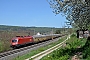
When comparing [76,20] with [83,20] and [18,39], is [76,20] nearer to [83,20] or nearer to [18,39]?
[83,20]

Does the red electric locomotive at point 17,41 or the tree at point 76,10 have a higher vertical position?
the tree at point 76,10

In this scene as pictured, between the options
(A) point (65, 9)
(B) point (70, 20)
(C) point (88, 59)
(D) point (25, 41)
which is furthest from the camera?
(D) point (25, 41)

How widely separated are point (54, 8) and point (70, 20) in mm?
1490

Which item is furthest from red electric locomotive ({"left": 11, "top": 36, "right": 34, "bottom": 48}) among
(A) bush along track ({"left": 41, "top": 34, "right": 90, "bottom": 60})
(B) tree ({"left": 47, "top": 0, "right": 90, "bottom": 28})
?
(B) tree ({"left": 47, "top": 0, "right": 90, "bottom": 28})

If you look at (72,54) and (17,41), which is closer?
(72,54)

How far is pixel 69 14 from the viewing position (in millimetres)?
14414

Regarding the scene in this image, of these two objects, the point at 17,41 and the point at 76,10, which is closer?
the point at 76,10

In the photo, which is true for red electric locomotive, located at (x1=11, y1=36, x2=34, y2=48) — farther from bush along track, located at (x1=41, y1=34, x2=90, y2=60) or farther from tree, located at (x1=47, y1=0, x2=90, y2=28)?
tree, located at (x1=47, y1=0, x2=90, y2=28)

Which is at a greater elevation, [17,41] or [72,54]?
[72,54]

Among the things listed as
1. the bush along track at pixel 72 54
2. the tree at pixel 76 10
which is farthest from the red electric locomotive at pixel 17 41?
the tree at pixel 76 10

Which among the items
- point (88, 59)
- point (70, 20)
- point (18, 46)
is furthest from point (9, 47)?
point (88, 59)

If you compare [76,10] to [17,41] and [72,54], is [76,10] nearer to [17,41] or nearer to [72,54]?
[72,54]

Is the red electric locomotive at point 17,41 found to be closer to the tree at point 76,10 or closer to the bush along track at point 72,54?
the bush along track at point 72,54

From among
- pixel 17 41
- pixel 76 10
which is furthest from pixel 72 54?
pixel 17 41
